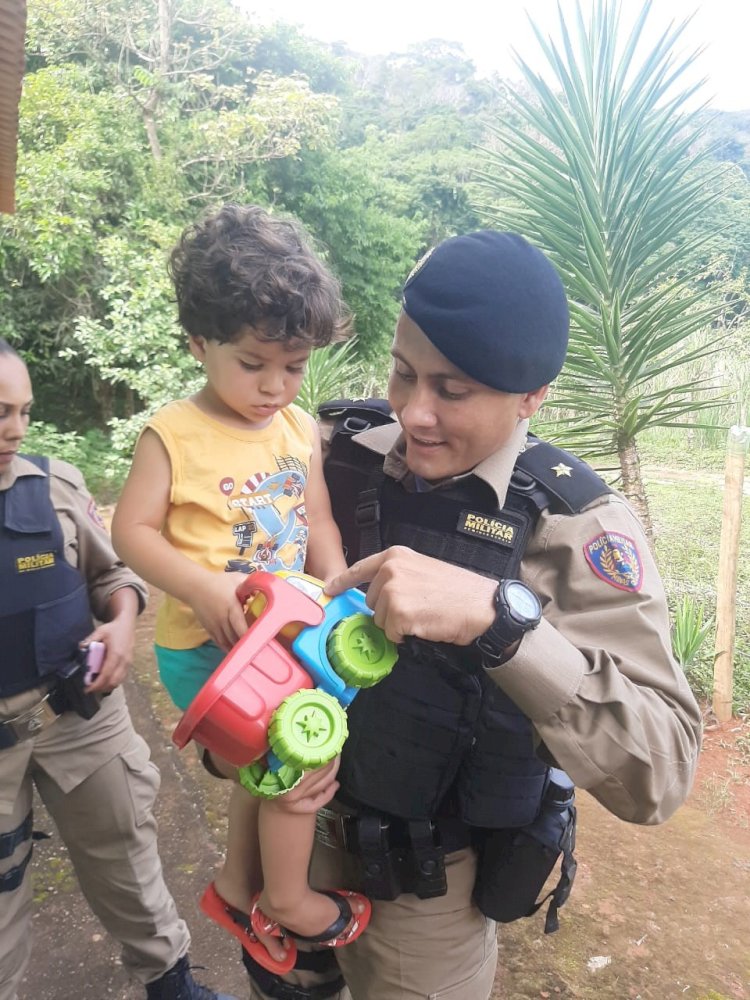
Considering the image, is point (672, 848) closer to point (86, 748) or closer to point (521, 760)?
point (521, 760)

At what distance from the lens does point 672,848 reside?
3.44 meters

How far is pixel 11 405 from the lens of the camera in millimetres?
2066

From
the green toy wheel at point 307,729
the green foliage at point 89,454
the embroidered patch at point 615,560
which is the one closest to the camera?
the green toy wheel at point 307,729

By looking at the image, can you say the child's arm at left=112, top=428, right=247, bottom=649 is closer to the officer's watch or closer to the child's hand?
the child's hand

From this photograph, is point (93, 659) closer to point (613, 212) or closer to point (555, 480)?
point (555, 480)

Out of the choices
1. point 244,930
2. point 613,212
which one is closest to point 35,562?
point 244,930

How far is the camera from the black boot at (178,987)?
7.78ft

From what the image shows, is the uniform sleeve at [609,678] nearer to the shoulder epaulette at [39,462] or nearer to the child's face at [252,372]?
the child's face at [252,372]

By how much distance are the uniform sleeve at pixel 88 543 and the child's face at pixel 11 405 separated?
24cm

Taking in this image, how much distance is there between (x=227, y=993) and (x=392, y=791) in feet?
5.58

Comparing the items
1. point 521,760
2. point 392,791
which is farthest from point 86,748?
point 521,760

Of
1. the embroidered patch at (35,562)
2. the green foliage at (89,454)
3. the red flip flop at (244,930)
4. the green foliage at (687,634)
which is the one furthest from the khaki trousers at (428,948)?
Answer: the green foliage at (89,454)

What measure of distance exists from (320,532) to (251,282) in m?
0.63

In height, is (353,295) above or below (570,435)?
below
